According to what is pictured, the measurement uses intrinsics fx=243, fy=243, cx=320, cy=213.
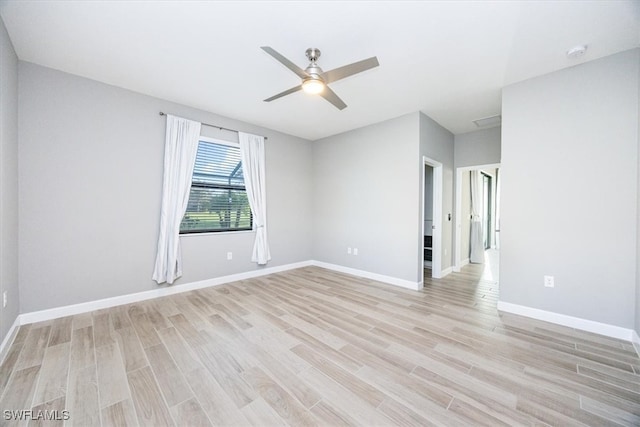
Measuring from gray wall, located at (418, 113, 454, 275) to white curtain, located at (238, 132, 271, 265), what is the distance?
272 cm

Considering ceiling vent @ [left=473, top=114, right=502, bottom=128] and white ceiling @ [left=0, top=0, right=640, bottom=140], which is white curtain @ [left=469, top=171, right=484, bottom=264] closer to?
ceiling vent @ [left=473, top=114, right=502, bottom=128]

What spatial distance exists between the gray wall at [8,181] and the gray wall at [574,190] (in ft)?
16.6

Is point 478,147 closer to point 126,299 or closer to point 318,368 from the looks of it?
point 318,368

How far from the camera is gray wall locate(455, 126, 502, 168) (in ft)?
14.6

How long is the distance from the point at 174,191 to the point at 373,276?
3.52 metres

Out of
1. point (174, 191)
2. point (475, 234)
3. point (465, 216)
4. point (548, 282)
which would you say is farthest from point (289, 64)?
point (475, 234)

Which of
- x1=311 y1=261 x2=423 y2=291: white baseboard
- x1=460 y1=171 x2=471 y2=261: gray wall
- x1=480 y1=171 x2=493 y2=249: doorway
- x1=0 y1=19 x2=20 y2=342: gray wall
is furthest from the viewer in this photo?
x1=480 y1=171 x2=493 y2=249: doorway

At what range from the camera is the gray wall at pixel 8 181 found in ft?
6.76

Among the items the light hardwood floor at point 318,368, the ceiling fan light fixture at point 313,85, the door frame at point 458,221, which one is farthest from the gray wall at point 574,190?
the ceiling fan light fixture at point 313,85

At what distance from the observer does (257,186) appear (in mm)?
4434

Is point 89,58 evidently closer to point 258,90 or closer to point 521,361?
point 258,90

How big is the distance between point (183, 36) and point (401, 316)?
3.64 m

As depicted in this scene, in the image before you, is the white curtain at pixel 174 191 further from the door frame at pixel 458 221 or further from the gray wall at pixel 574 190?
the door frame at pixel 458 221

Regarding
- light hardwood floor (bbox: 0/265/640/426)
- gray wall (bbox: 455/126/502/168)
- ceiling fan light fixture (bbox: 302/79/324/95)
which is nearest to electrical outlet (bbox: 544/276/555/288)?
light hardwood floor (bbox: 0/265/640/426)
